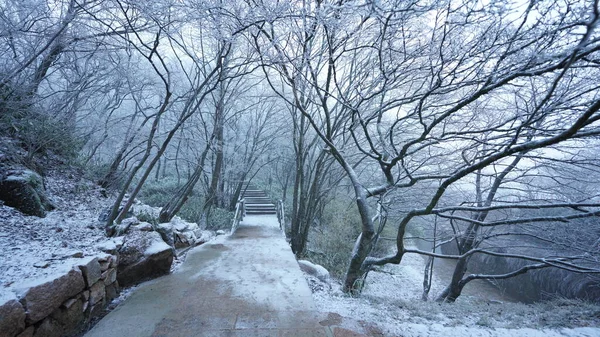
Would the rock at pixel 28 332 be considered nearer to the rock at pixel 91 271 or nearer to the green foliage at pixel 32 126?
the rock at pixel 91 271

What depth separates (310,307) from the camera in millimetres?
2959

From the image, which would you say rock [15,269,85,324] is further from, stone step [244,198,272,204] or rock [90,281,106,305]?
stone step [244,198,272,204]

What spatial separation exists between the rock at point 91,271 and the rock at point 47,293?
10 cm

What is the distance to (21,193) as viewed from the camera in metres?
3.58

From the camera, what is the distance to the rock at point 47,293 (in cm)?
195

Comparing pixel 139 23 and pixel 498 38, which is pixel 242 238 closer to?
pixel 139 23

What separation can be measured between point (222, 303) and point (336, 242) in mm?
5737

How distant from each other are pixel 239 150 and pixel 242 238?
19.7ft

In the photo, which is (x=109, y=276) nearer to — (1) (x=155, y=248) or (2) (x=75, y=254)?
(2) (x=75, y=254)

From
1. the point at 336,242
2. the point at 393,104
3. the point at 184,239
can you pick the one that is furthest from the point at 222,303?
the point at 336,242

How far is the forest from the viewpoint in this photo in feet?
8.25

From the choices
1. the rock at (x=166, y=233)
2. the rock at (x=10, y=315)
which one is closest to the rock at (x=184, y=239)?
the rock at (x=166, y=233)

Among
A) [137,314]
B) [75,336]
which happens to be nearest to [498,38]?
[137,314]

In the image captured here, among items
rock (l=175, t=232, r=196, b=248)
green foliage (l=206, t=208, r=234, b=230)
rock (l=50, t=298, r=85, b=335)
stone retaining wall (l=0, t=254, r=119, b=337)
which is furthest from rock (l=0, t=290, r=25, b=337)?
green foliage (l=206, t=208, r=234, b=230)
